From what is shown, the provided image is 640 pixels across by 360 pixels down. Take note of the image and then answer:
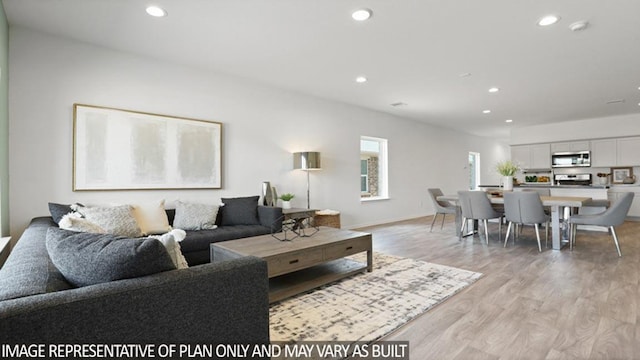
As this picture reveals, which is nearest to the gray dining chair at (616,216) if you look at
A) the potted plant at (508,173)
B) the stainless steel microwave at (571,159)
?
the potted plant at (508,173)

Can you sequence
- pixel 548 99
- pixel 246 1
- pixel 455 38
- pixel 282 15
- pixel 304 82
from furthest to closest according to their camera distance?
pixel 548 99 → pixel 304 82 → pixel 455 38 → pixel 282 15 → pixel 246 1

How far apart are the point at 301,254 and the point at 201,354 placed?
5.19 ft

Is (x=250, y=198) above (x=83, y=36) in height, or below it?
below

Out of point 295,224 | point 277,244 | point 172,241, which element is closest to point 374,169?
point 295,224

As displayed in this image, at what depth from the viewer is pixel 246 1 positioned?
270cm

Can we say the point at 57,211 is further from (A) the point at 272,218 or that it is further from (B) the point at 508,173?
(B) the point at 508,173

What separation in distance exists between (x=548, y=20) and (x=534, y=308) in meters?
2.55

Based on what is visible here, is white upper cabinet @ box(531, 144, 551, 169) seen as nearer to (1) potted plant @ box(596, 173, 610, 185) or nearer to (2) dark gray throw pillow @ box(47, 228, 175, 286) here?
(1) potted plant @ box(596, 173, 610, 185)

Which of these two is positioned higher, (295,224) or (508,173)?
(508,173)

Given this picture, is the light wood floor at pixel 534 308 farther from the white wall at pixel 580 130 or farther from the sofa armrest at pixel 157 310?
the white wall at pixel 580 130

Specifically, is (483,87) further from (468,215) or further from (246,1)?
(246,1)

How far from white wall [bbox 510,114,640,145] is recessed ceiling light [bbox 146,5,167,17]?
9.14 m

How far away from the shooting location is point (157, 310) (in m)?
1.16

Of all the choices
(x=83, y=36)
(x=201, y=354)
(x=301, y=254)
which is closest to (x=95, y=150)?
(x=83, y=36)
